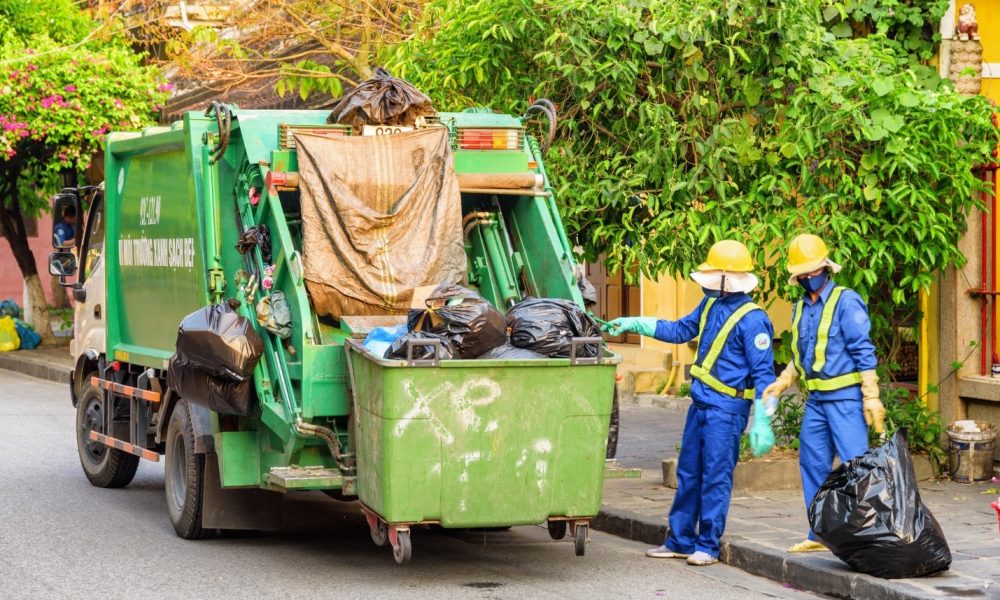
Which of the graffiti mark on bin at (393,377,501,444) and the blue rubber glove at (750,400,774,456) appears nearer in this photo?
the graffiti mark on bin at (393,377,501,444)

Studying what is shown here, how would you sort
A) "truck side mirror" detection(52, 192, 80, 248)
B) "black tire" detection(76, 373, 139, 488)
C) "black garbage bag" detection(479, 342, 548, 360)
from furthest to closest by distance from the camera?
"truck side mirror" detection(52, 192, 80, 248)
"black tire" detection(76, 373, 139, 488)
"black garbage bag" detection(479, 342, 548, 360)

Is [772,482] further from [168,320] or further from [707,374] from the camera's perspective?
[168,320]

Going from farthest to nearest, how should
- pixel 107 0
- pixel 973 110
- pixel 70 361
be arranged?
pixel 107 0
pixel 70 361
pixel 973 110

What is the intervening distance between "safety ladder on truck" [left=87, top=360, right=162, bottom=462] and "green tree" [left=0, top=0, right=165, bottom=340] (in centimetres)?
909

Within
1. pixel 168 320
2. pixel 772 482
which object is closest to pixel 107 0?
pixel 168 320

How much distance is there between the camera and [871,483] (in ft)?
20.8

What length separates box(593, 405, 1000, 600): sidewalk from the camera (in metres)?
6.32

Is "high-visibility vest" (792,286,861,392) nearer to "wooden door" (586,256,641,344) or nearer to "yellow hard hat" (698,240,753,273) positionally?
"yellow hard hat" (698,240,753,273)

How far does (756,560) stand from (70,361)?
13882 millimetres

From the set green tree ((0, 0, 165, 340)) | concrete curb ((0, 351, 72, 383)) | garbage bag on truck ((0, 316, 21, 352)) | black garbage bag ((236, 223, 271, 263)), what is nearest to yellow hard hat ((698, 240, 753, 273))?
black garbage bag ((236, 223, 271, 263))

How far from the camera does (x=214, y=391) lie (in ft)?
23.9

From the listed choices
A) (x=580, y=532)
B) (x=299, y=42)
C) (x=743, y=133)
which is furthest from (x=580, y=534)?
(x=299, y=42)

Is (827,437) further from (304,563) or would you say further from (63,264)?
(63,264)

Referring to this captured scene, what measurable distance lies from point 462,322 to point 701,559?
5.91 feet
